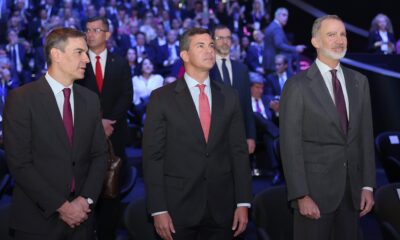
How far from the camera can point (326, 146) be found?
3.23 metres

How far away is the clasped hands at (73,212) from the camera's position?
2.88 metres

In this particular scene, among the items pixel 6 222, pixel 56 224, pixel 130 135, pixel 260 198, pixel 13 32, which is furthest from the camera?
pixel 13 32

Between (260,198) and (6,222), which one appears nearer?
(6,222)

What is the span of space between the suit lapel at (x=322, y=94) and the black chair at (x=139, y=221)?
1042mm

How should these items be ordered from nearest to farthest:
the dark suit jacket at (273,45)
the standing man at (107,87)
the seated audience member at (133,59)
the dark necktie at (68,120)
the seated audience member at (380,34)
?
the dark necktie at (68,120) → the standing man at (107,87) → the seated audience member at (380,34) → the dark suit jacket at (273,45) → the seated audience member at (133,59)

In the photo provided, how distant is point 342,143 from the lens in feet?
10.6

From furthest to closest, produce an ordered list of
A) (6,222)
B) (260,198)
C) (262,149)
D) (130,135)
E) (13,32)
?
1. (13,32)
2. (130,135)
3. (262,149)
4. (260,198)
5. (6,222)

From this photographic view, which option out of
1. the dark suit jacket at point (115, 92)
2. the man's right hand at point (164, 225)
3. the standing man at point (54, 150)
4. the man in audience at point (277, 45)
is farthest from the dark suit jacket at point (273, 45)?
the standing man at point (54, 150)

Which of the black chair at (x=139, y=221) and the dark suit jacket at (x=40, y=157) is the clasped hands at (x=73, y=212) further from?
the black chair at (x=139, y=221)

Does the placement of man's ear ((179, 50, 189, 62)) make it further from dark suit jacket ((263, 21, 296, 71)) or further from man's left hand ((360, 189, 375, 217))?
dark suit jacket ((263, 21, 296, 71))

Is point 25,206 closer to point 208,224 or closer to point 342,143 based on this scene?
point 208,224

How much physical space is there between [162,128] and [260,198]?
0.68 meters

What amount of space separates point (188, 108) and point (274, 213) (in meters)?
0.78

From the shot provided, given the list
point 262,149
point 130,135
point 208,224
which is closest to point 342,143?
point 208,224
